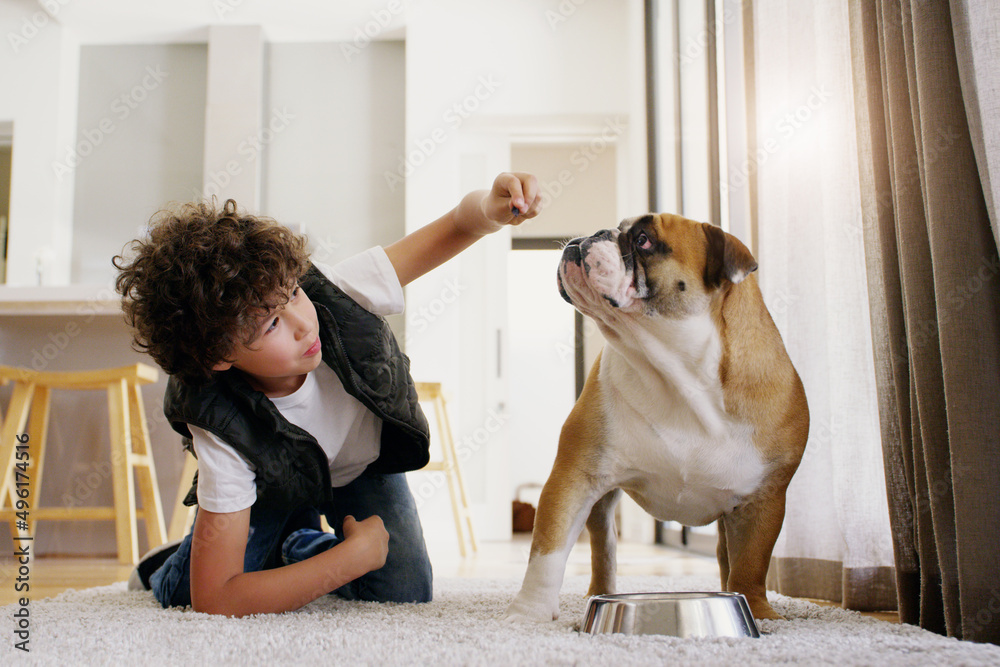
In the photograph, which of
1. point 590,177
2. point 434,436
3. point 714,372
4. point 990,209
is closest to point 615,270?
point 714,372

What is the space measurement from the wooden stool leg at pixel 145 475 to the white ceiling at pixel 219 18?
2.31m

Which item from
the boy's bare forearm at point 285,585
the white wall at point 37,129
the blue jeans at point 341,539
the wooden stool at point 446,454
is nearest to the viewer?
the boy's bare forearm at point 285,585

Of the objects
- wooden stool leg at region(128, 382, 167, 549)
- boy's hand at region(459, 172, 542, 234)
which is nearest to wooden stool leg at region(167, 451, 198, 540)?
wooden stool leg at region(128, 382, 167, 549)

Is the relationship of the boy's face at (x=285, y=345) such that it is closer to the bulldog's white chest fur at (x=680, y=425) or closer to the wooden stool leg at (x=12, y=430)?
the bulldog's white chest fur at (x=680, y=425)

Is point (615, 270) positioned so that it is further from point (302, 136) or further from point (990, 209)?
point (302, 136)

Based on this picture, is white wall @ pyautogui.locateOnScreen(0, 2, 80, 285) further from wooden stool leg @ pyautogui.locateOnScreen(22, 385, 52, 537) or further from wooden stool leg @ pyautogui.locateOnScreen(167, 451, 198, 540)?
wooden stool leg @ pyautogui.locateOnScreen(167, 451, 198, 540)

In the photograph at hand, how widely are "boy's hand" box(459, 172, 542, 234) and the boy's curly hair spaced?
0.28 metres

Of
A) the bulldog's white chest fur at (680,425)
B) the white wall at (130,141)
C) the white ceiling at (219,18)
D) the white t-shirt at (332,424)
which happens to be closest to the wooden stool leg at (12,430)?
the white t-shirt at (332,424)

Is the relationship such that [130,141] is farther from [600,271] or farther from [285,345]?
[600,271]

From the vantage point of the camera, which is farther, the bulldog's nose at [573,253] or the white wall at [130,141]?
the white wall at [130,141]

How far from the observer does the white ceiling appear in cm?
407

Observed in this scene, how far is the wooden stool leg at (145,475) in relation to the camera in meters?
→ 2.60

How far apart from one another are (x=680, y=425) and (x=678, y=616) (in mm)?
262

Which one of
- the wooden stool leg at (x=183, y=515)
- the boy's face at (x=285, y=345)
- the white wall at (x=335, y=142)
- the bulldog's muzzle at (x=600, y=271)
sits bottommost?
the wooden stool leg at (x=183, y=515)
